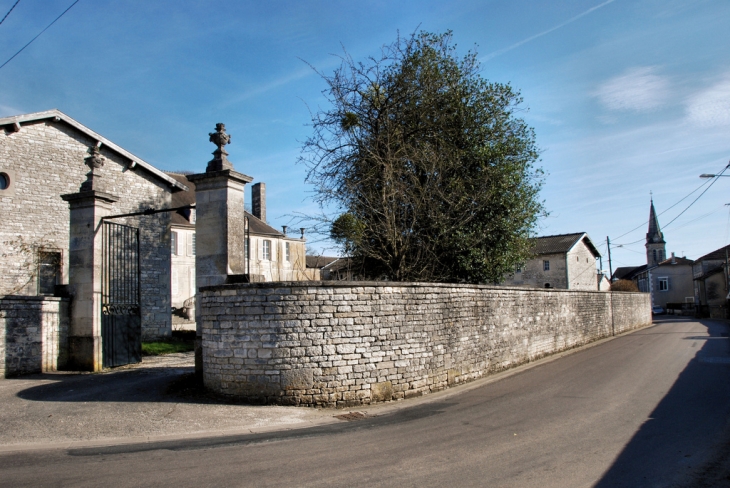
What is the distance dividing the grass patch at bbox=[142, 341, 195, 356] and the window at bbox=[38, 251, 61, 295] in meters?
3.57

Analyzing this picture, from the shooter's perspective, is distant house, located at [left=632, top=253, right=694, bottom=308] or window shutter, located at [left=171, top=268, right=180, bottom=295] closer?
window shutter, located at [left=171, top=268, right=180, bottom=295]

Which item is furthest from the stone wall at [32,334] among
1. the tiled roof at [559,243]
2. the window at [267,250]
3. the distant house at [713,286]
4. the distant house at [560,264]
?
the distant house at [713,286]

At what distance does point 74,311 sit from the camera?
40.1 feet

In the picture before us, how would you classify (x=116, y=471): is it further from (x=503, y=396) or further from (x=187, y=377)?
(x=503, y=396)

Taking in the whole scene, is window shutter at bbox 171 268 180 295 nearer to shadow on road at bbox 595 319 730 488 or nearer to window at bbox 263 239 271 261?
window at bbox 263 239 271 261

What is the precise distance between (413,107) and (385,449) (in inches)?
482

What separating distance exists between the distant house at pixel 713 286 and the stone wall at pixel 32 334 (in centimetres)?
4942

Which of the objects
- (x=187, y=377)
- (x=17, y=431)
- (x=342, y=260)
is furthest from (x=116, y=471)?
(x=342, y=260)

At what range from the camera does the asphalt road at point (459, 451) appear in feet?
17.3

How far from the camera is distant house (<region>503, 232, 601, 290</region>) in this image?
43.6m

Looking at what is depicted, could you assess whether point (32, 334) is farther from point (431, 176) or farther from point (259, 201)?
point (259, 201)

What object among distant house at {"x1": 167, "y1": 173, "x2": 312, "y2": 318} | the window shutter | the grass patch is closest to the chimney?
distant house at {"x1": 167, "y1": 173, "x2": 312, "y2": 318}

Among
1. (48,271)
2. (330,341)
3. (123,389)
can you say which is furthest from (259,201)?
(330,341)

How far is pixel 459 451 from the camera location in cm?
627
